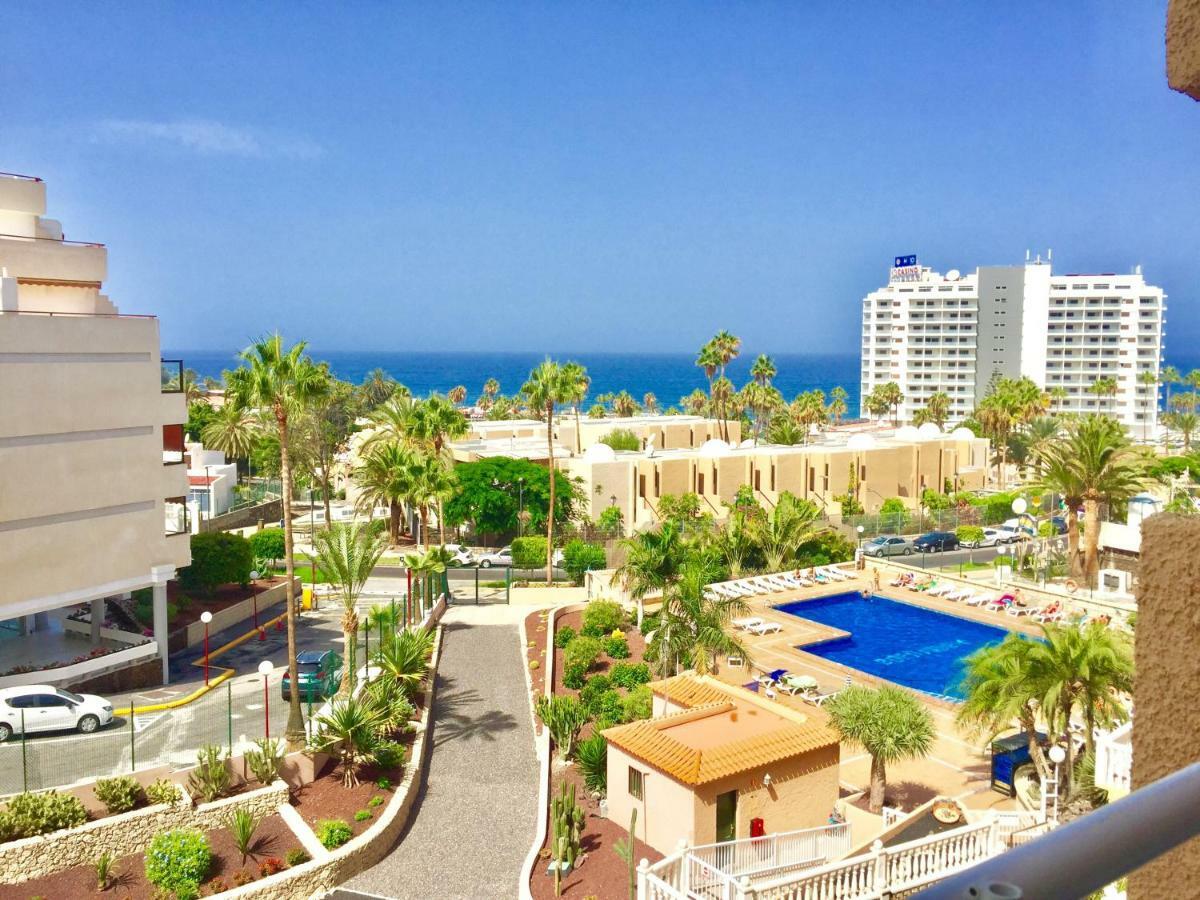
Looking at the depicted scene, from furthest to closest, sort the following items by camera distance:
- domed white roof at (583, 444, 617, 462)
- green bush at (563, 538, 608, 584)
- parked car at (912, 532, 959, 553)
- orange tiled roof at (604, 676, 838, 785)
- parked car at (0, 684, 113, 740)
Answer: domed white roof at (583, 444, 617, 462)
parked car at (912, 532, 959, 553)
green bush at (563, 538, 608, 584)
parked car at (0, 684, 113, 740)
orange tiled roof at (604, 676, 838, 785)

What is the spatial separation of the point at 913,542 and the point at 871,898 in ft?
129

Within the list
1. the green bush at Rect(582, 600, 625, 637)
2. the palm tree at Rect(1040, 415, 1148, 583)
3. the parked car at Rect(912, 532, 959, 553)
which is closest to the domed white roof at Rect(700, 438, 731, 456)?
the parked car at Rect(912, 532, 959, 553)

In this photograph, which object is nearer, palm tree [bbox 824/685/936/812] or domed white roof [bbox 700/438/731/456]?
palm tree [bbox 824/685/936/812]

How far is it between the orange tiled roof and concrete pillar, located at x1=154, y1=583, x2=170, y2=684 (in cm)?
1627

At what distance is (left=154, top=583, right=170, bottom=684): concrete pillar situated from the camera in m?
30.9

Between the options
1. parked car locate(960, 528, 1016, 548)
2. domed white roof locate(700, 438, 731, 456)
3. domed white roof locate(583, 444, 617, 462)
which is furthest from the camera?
domed white roof locate(700, 438, 731, 456)

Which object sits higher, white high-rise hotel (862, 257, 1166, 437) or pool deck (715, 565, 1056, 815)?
white high-rise hotel (862, 257, 1166, 437)

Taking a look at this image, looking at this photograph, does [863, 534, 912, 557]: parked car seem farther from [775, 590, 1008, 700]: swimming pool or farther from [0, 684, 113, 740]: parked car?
[0, 684, 113, 740]: parked car

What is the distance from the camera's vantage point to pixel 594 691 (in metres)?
29.0

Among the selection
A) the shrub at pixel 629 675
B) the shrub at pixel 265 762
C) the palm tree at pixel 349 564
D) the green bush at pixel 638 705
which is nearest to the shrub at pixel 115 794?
the shrub at pixel 265 762

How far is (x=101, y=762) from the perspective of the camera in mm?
21266

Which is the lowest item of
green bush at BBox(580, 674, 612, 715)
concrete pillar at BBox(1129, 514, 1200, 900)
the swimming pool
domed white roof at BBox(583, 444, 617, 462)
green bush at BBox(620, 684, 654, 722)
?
the swimming pool

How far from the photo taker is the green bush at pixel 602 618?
115 feet

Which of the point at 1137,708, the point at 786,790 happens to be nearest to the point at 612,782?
the point at 786,790
